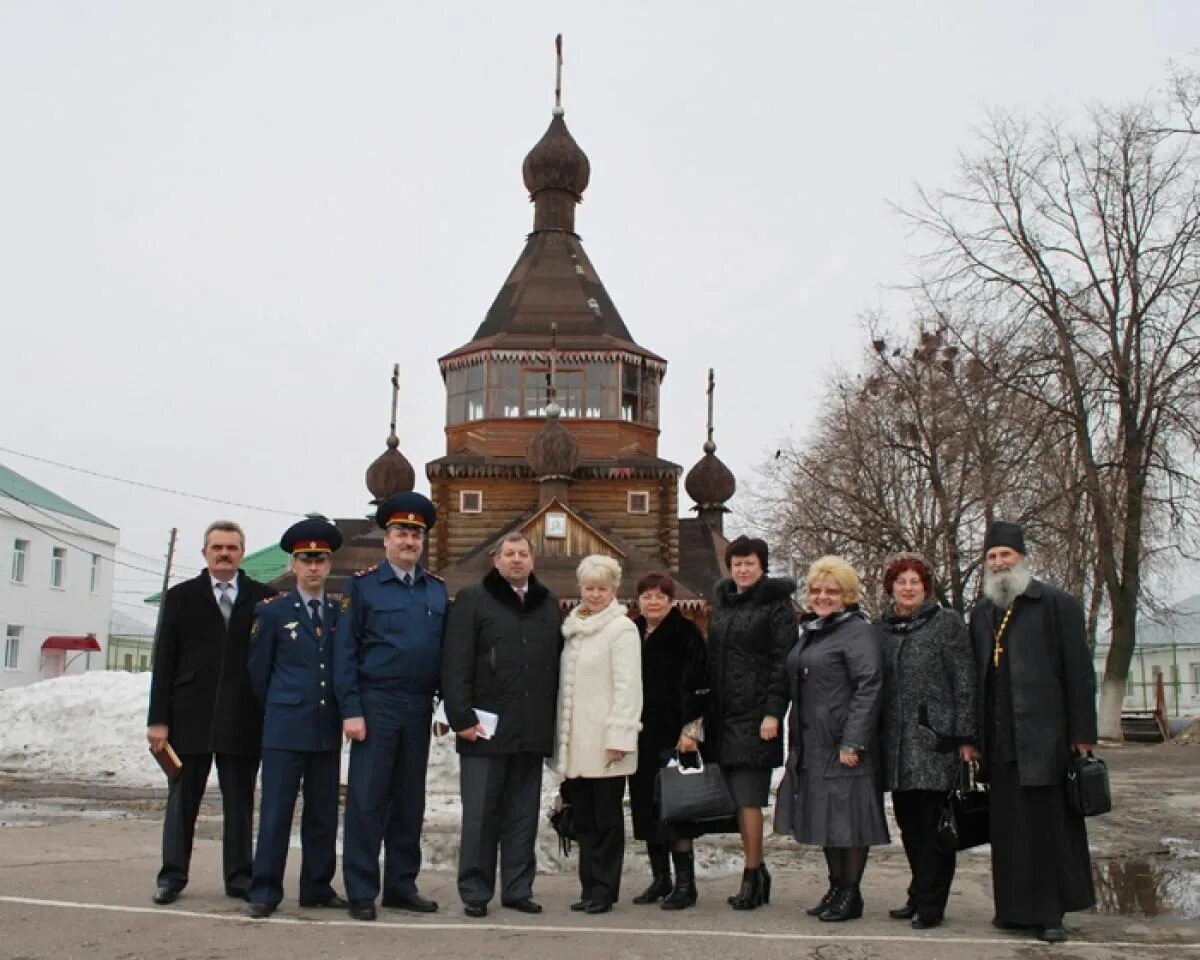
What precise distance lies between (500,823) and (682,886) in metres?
0.99

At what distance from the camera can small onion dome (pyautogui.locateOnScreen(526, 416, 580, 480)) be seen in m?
30.9

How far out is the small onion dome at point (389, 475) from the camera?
34.6m

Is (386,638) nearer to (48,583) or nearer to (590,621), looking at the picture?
(590,621)

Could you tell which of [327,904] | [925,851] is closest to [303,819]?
[327,904]

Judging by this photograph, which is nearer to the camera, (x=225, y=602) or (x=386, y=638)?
(x=386, y=638)

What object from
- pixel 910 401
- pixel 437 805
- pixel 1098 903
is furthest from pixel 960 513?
pixel 1098 903

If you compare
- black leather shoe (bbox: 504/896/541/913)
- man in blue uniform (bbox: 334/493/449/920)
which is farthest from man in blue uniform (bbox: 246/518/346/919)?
black leather shoe (bbox: 504/896/541/913)

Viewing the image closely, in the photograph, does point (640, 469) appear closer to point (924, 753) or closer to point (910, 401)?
point (910, 401)

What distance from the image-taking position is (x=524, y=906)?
644cm

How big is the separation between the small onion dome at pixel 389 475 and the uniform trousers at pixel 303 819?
2822 centimetres

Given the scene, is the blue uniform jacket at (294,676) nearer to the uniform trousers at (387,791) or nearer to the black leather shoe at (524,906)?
the uniform trousers at (387,791)

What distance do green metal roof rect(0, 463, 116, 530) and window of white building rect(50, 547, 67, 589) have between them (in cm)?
130

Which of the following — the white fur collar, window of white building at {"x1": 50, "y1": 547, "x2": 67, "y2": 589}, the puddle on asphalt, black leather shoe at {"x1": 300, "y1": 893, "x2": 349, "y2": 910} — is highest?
window of white building at {"x1": 50, "y1": 547, "x2": 67, "y2": 589}

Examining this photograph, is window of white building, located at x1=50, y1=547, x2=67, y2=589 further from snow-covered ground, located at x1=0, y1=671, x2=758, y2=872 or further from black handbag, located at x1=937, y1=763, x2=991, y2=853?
black handbag, located at x1=937, y1=763, x2=991, y2=853
